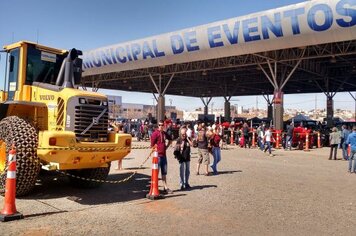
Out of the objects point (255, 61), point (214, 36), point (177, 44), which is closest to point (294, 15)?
point (214, 36)

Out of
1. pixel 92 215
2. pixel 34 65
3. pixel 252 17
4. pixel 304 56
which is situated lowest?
pixel 92 215

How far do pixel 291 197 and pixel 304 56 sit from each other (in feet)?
60.5

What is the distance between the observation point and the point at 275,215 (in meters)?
7.09

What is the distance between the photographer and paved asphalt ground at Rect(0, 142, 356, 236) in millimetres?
6129

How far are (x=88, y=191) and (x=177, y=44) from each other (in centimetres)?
1919

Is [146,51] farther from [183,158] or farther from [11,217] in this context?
[11,217]

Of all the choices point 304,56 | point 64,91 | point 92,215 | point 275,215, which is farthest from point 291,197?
point 304,56

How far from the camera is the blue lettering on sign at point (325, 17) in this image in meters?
19.6

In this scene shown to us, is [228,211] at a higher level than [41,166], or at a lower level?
lower

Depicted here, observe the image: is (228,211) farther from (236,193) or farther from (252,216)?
(236,193)

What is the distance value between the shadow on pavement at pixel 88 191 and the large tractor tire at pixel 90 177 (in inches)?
4.9

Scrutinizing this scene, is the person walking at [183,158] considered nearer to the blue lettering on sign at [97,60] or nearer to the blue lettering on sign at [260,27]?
the blue lettering on sign at [260,27]

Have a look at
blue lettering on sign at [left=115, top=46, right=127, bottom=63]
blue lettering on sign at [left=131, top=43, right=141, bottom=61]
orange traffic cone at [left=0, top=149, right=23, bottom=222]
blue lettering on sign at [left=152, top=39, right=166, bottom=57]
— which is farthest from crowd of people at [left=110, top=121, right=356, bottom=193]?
blue lettering on sign at [left=115, top=46, right=127, bottom=63]

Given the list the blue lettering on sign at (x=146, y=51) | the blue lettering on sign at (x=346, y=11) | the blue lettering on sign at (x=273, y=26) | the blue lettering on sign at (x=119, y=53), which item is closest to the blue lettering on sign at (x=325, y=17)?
the blue lettering on sign at (x=346, y=11)
